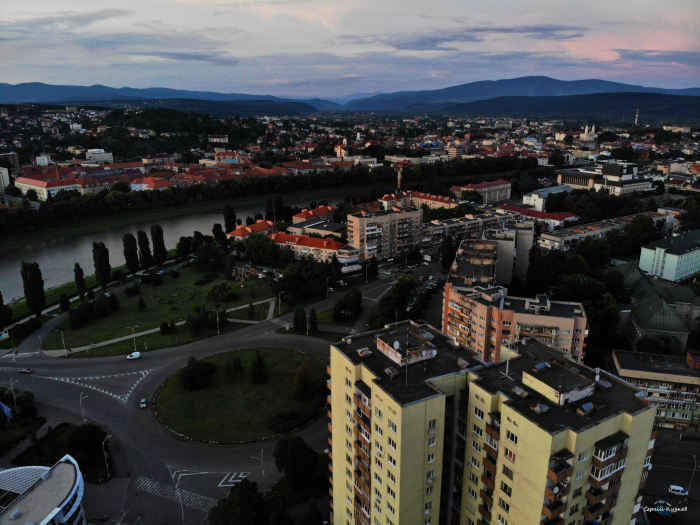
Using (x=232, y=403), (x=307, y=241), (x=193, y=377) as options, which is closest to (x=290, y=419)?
(x=232, y=403)

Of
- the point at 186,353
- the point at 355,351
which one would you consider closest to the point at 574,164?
the point at 186,353

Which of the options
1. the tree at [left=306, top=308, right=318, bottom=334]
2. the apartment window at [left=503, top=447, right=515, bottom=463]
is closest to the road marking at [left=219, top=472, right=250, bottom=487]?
the apartment window at [left=503, top=447, right=515, bottom=463]

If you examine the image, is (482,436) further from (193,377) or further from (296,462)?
(193,377)

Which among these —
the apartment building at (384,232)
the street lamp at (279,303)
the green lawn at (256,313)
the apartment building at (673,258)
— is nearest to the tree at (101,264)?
the green lawn at (256,313)

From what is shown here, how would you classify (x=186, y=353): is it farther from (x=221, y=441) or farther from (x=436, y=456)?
(x=436, y=456)

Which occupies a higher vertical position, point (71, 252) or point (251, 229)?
point (251, 229)

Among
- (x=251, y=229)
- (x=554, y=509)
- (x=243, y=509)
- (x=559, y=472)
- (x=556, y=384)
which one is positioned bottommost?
(x=243, y=509)

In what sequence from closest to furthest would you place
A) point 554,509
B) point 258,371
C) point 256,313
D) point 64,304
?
1. point 554,509
2. point 258,371
3. point 64,304
4. point 256,313
